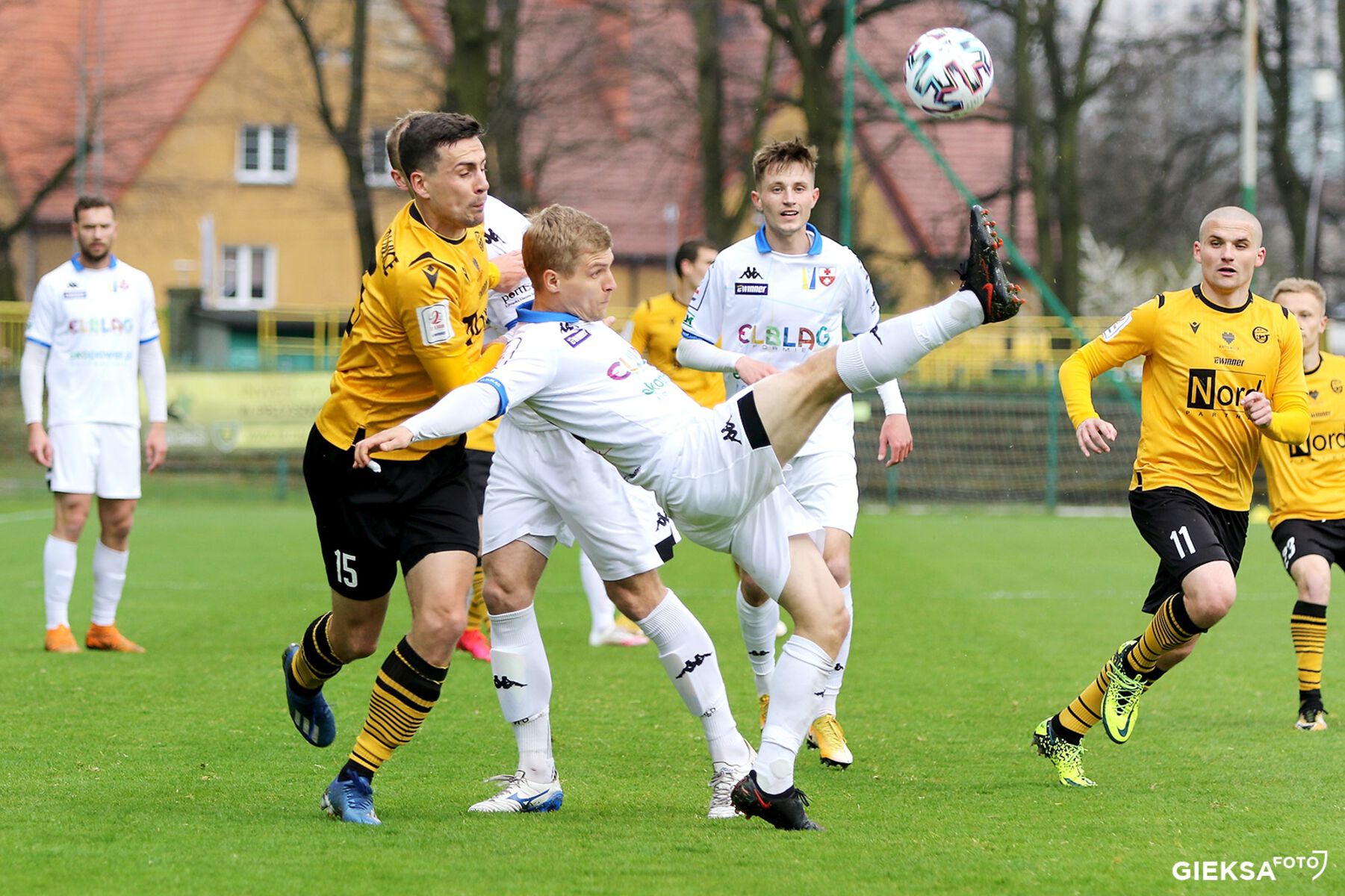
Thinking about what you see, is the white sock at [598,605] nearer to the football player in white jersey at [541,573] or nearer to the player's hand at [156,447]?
the player's hand at [156,447]

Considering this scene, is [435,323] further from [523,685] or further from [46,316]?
[46,316]

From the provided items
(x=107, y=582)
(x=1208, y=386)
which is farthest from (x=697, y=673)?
(x=107, y=582)

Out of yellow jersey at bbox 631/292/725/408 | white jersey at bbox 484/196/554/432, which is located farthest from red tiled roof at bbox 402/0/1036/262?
white jersey at bbox 484/196/554/432

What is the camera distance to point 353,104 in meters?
31.7

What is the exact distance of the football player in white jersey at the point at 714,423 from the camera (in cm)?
465

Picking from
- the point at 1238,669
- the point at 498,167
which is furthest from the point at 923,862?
the point at 498,167

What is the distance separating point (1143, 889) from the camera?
13.9ft

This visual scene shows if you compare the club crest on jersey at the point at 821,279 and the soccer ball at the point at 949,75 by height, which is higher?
the soccer ball at the point at 949,75

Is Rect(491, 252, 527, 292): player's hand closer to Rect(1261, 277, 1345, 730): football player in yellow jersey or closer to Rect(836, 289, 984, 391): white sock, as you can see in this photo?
Rect(836, 289, 984, 391): white sock

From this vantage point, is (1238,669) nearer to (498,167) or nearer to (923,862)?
(923,862)

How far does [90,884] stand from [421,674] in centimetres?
123

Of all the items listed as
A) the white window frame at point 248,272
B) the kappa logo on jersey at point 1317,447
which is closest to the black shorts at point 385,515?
the kappa logo on jersey at point 1317,447

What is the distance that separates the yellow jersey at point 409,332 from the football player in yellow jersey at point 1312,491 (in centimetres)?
408

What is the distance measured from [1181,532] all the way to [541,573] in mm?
2400
